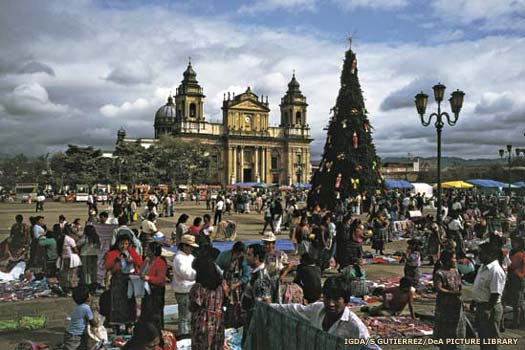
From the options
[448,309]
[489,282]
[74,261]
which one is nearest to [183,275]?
[448,309]

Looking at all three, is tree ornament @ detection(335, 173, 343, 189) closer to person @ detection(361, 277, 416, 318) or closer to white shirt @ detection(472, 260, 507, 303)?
person @ detection(361, 277, 416, 318)

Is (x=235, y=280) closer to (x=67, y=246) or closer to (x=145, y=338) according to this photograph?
(x=145, y=338)

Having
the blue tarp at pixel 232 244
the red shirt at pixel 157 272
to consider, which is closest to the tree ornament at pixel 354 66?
the blue tarp at pixel 232 244

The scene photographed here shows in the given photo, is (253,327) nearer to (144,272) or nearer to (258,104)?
(144,272)

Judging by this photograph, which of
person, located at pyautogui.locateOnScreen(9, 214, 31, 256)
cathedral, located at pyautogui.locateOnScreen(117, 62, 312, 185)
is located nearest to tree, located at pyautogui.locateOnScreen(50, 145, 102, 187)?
cathedral, located at pyautogui.locateOnScreen(117, 62, 312, 185)

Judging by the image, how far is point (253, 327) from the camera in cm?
426

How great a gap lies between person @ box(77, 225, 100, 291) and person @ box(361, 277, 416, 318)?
16.0ft

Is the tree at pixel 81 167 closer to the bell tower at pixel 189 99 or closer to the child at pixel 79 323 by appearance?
the bell tower at pixel 189 99

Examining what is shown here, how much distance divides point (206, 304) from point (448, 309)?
252 centimetres

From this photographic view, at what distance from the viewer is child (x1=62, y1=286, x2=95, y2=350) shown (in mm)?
4969

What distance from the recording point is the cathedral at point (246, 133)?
7975 cm

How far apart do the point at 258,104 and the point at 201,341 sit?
81.3 metres

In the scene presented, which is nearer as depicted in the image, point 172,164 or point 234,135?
point 172,164

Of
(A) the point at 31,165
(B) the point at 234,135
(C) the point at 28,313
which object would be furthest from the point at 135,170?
(C) the point at 28,313
